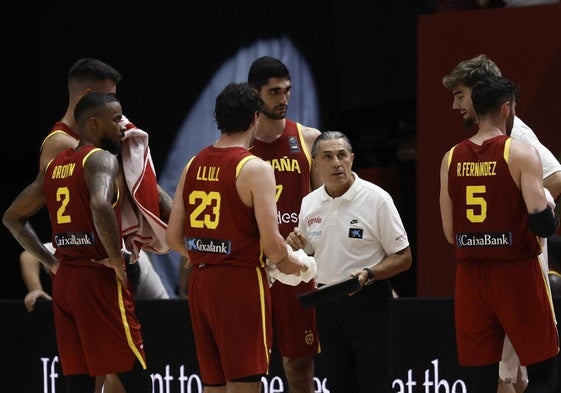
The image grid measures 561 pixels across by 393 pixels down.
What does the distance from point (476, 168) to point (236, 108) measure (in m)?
1.33

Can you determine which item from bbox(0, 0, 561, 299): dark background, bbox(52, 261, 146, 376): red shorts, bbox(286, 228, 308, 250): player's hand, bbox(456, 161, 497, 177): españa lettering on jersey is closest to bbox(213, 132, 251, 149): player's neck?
bbox(286, 228, 308, 250): player's hand

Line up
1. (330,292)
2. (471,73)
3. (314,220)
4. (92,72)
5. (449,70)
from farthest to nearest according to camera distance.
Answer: (449,70)
(92,72)
(314,220)
(471,73)
(330,292)

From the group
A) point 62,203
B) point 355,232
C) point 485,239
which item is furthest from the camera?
point 355,232

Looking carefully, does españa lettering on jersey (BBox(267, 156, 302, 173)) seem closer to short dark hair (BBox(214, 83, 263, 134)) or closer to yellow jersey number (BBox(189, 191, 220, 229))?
short dark hair (BBox(214, 83, 263, 134))

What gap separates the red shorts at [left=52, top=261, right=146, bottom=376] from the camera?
22.1 feet

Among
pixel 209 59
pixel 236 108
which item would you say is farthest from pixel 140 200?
pixel 209 59

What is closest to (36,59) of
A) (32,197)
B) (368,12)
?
(368,12)

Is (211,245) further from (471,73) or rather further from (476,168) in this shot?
(471,73)

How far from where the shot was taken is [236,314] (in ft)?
20.5

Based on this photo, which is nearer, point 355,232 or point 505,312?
point 505,312

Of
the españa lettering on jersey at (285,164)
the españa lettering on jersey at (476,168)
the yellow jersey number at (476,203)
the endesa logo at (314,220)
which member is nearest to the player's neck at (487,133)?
the españa lettering on jersey at (476,168)

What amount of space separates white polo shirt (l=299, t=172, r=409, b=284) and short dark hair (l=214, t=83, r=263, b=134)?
1.02m

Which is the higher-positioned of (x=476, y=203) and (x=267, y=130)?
(x=267, y=130)

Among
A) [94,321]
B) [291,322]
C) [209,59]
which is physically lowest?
[291,322]
